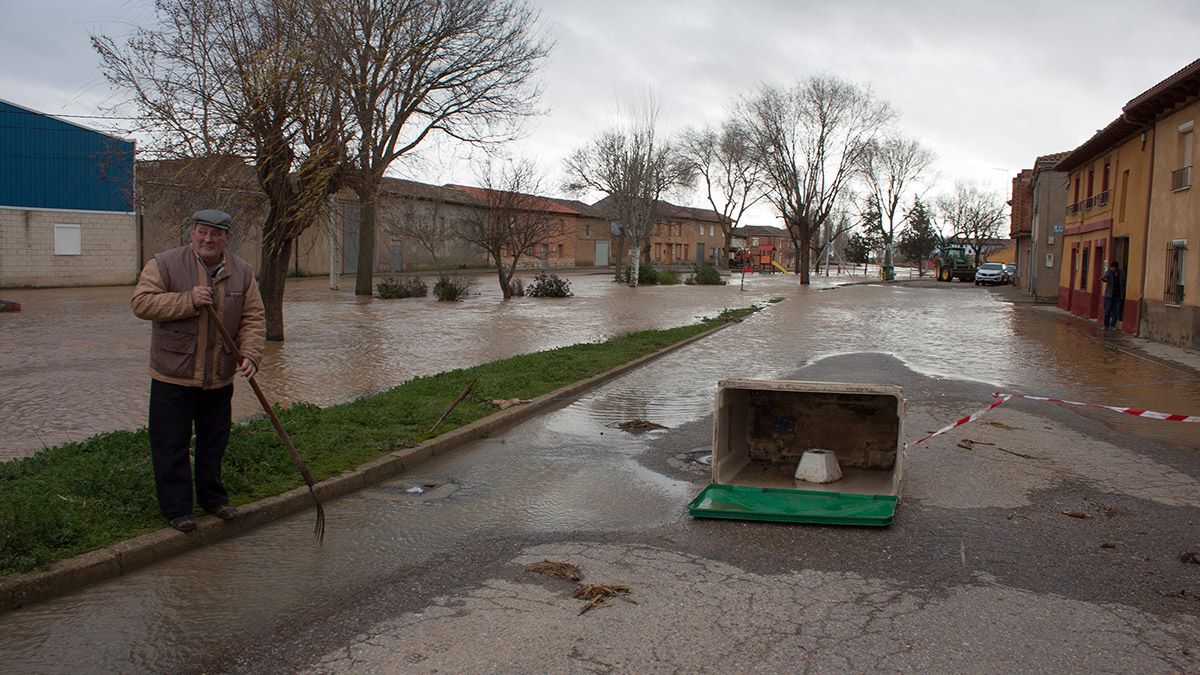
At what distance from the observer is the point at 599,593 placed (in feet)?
14.5

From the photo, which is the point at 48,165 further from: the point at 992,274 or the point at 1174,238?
the point at 992,274

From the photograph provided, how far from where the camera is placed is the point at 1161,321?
18.5 m

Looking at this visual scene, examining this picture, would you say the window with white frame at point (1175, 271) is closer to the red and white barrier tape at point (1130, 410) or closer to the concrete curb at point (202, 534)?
the red and white barrier tape at point (1130, 410)

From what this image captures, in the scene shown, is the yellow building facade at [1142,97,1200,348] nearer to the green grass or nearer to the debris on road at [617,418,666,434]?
the debris on road at [617,418,666,434]

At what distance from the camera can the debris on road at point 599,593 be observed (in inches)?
170

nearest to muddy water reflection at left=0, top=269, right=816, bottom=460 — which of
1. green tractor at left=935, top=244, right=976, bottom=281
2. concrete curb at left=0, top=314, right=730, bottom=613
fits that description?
concrete curb at left=0, top=314, right=730, bottom=613

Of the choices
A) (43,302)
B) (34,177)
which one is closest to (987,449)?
(43,302)

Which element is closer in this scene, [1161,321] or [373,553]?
[373,553]

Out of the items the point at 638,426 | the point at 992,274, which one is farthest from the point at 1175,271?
the point at 992,274

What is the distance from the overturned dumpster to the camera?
19.4 ft

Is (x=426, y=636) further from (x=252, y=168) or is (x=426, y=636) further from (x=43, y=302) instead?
(x=43, y=302)

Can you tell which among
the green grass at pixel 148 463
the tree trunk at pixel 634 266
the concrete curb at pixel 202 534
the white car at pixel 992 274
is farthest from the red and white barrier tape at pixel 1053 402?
the white car at pixel 992 274

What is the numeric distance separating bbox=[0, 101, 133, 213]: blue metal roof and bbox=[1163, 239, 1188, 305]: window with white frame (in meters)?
29.6

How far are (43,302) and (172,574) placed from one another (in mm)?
24094
